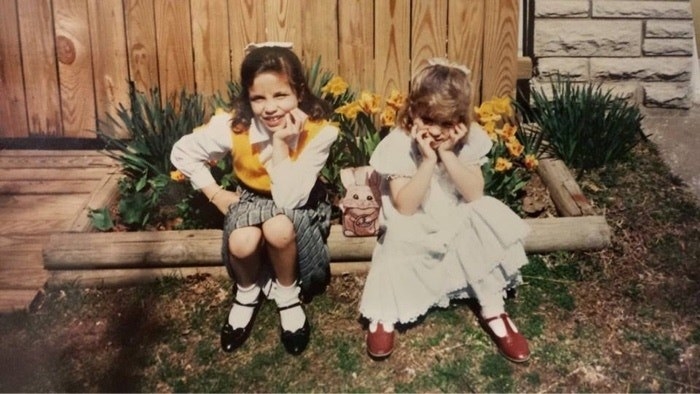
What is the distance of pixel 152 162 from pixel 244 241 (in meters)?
1.15

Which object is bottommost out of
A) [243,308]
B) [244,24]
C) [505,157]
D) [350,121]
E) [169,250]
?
[243,308]

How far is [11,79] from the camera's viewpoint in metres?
4.19

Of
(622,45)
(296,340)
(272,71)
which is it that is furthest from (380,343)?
(622,45)

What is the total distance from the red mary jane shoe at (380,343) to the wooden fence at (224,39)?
165 centimetres

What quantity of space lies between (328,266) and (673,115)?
281cm

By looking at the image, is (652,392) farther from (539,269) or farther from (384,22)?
(384,22)

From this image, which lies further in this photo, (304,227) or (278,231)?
(304,227)

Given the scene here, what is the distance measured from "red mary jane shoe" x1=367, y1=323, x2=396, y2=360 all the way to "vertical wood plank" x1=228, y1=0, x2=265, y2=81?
1.90 m

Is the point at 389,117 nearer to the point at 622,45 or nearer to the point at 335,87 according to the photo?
the point at 335,87

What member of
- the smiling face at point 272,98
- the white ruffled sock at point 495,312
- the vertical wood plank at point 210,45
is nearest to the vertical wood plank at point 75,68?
the vertical wood plank at point 210,45

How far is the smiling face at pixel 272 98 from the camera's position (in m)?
2.83

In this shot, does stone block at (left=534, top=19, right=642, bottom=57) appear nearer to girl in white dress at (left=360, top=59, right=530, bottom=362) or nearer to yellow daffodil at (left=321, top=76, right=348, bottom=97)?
yellow daffodil at (left=321, top=76, right=348, bottom=97)

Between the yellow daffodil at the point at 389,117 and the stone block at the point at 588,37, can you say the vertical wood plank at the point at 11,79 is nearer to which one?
the yellow daffodil at the point at 389,117

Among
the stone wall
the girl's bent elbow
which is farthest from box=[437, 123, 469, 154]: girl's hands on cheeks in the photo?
the stone wall
